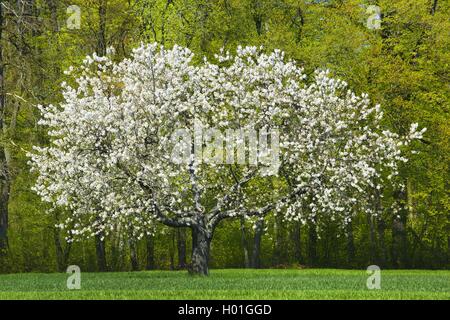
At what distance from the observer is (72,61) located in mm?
33531

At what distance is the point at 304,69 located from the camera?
116 ft

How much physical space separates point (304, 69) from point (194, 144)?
13.5 m

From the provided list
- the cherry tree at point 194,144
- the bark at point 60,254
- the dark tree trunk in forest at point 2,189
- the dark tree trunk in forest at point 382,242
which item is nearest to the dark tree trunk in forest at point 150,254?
the bark at point 60,254

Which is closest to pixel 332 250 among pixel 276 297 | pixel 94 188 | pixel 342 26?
pixel 342 26

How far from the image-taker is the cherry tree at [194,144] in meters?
22.3

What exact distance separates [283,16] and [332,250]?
40.6 ft

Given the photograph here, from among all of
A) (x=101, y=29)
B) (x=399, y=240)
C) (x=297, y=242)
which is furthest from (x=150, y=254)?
(x=399, y=240)

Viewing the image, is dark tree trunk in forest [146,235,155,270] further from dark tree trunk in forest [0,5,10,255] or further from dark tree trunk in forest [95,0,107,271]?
dark tree trunk in forest [0,5,10,255]

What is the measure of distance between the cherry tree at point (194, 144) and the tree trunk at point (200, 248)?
31mm

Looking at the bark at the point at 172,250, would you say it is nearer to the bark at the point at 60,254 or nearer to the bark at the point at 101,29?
the bark at the point at 60,254

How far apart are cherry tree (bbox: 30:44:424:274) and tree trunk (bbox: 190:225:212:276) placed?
31 mm

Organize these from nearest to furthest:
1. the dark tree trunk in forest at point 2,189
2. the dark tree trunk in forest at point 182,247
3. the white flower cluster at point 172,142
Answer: the white flower cluster at point 172,142 → the dark tree trunk in forest at point 2,189 → the dark tree trunk in forest at point 182,247

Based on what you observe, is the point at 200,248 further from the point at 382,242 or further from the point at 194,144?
the point at 382,242

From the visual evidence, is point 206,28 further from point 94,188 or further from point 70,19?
point 94,188
